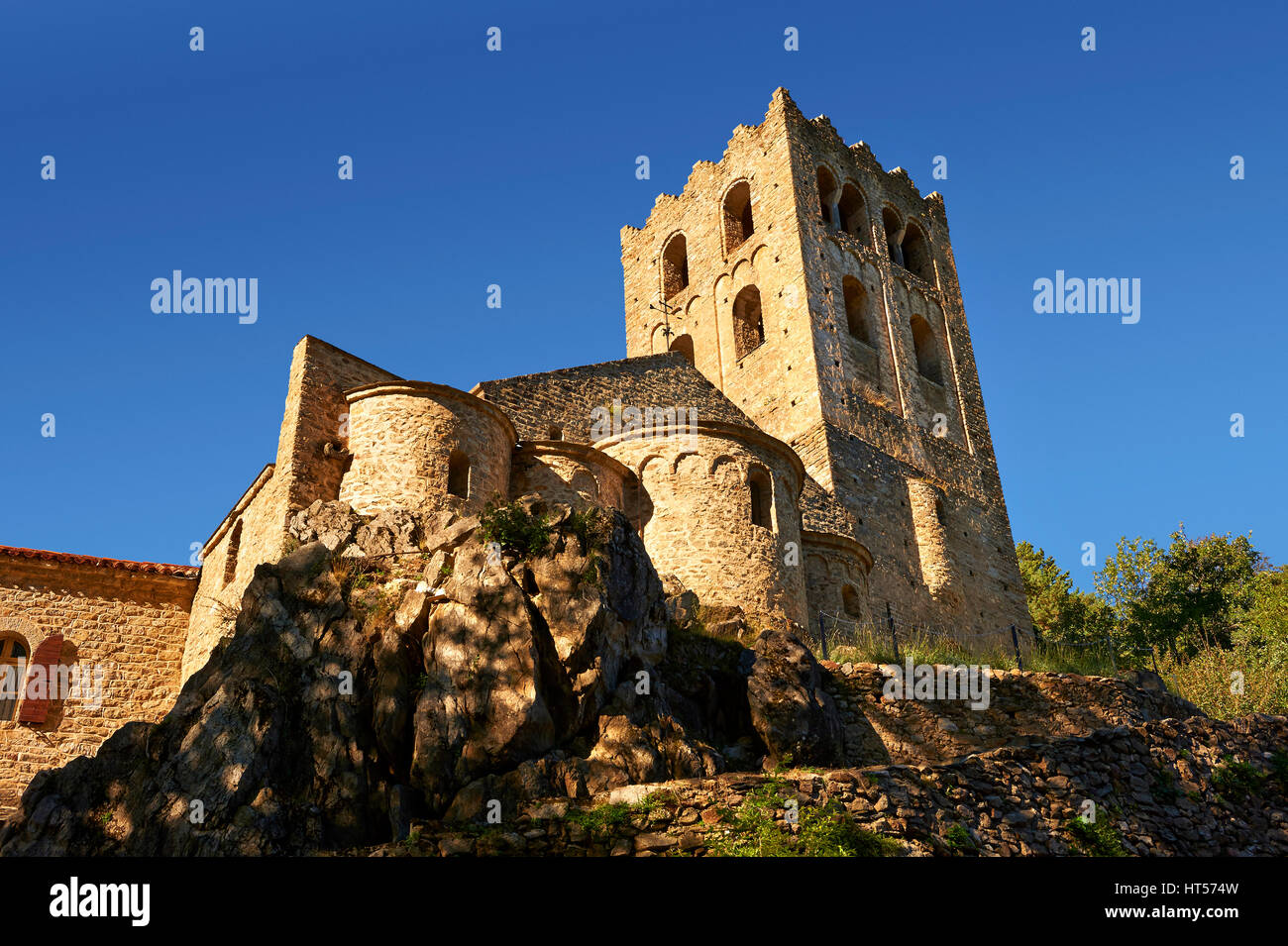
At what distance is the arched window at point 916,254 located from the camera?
37281mm

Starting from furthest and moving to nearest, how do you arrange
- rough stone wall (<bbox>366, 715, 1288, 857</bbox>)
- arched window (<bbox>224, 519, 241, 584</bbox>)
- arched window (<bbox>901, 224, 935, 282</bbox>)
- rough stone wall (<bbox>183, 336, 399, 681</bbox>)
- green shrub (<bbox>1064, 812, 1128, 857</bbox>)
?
arched window (<bbox>901, 224, 935, 282</bbox>) < arched window (<bbox>224, 519, 241, 584</bbox>) < rough stone wall (<bbox>183, 336, 399, 681</bbox>) < green shrub (<bbox>1064, 812, 1128, 857</bbox>) < rough stone wall (<bbox>366, 715, 1288, 857</bbox>)

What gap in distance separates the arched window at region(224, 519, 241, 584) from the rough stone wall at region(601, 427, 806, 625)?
292 inches

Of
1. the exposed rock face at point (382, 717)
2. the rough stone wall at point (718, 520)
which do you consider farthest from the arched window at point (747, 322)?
the exposed rock face at point (382, 717)

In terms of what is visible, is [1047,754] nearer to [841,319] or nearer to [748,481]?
[748,481]

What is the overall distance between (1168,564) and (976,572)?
13.8m

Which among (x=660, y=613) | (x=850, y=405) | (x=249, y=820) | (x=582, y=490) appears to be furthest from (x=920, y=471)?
(x=249, y=820)

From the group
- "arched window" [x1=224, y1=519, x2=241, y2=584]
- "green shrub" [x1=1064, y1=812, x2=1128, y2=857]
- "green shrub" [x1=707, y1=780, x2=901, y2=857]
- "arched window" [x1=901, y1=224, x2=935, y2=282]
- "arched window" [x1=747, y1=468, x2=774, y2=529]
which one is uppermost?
"arched window" [x1=901, y1=224, x2=935, y2=282]

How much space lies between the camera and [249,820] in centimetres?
1094

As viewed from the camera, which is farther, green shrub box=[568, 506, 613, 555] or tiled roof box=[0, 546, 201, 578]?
tiled roof box=[0, 546, 201, 578]

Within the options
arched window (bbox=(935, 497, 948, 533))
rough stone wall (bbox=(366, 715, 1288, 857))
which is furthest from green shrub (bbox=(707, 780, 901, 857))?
arched window (bbox=(935, 497, 948, 533))

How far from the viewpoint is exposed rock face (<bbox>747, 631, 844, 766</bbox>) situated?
13.6m

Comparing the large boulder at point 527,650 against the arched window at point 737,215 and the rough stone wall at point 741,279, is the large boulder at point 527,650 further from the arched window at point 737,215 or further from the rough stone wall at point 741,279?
the arched window at point 737,215

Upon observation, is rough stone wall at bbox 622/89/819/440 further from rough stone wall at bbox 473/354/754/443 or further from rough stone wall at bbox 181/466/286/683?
rough stone wall at bbox 181/466/286/683

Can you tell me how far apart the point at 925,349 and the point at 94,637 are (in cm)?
2726
